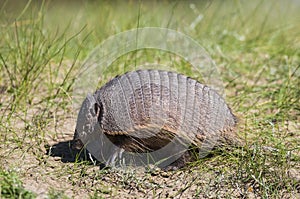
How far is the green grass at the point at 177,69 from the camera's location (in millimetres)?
2738

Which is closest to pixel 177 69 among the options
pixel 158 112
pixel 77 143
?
pixel 158 112

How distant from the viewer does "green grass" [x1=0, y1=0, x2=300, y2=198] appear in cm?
274

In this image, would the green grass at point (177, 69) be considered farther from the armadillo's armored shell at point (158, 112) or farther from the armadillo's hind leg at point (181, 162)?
the armadillo's armored shell at point (158, 112)

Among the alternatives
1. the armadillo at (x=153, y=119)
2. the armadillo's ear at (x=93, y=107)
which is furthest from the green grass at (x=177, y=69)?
the armadillo's ear at (x=93, y=107)

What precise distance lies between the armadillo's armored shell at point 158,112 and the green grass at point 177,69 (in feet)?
0.62

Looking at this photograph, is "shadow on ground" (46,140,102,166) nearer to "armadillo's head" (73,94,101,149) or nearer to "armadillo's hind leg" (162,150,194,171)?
"armadillo's head" (73,94,101,149)

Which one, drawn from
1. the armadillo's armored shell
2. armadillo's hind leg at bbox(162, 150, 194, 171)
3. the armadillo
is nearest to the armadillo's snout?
the armadillo

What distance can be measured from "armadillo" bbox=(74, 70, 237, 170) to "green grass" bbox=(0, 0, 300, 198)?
0.13 m

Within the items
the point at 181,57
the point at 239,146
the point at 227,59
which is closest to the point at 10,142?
the point at 239,146

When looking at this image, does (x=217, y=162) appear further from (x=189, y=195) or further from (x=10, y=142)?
(x=10, y=142)

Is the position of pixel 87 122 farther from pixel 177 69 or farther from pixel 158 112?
pixel 177 69

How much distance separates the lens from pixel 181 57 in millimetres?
4582

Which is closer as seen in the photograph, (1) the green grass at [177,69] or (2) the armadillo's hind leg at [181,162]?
(1) the green grass at [177,69]

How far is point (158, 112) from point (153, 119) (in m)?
0.05
